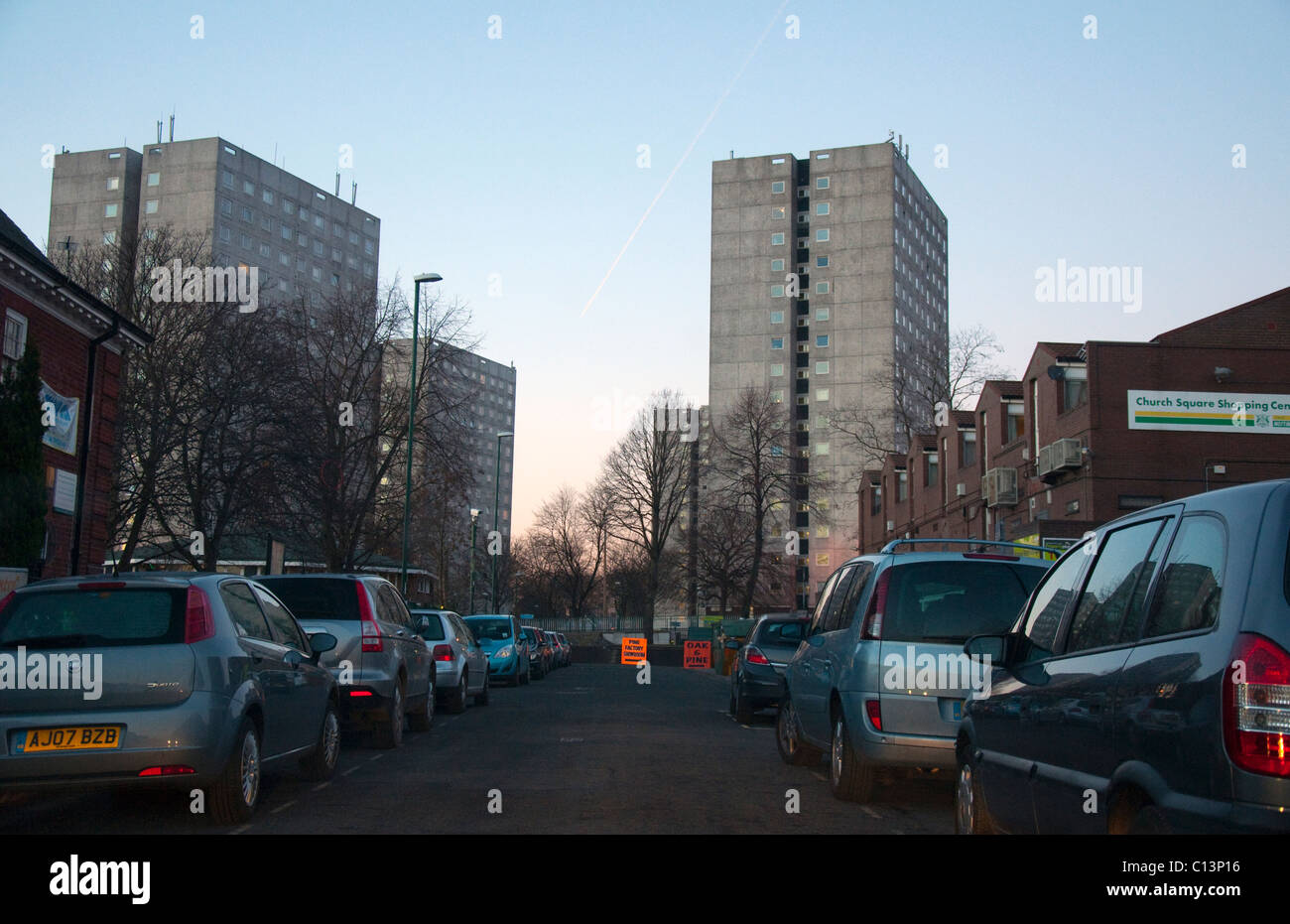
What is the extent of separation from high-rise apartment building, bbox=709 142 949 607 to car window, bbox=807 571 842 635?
90.0 metres

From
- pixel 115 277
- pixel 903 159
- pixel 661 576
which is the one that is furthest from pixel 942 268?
pixel 115 277

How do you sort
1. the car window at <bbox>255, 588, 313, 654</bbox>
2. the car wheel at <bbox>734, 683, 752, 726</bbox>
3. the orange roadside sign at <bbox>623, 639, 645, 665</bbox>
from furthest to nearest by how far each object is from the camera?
the orange roadside sign at <bbox>623, 639, 645, 665</bbox> < the car wheel at <bbox>734, 683, 752, 726</bbox> < the car window at <bbox>255, 588, 313, 654</bbox>

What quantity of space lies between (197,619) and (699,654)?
163ft

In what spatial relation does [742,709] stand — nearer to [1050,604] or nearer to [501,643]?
[1050,604]

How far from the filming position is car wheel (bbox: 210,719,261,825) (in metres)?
7.62

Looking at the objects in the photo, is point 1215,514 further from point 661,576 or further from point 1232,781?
point 661,576

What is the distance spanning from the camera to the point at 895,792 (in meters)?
10.0

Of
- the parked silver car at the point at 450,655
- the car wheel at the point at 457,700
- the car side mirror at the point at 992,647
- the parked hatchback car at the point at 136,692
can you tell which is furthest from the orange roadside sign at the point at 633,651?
the car side mirror at the point at 992,647

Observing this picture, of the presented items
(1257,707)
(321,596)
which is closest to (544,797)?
(321,596)

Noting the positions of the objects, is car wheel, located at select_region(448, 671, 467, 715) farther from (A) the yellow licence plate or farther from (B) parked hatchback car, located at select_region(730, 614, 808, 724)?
(A) the yellow licence plate

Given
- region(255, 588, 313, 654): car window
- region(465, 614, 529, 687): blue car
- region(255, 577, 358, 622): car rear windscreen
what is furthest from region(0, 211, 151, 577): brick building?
region(255, 588, 313, 654): car window

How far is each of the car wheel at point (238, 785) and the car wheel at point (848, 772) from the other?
4.21 metres
